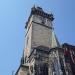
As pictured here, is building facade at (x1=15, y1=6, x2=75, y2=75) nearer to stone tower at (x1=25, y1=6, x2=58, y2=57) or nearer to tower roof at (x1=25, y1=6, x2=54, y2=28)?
stone tower at (x1=25, y1=6, x2=58, y2=57)

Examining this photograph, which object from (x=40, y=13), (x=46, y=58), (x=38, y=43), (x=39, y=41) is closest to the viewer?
(x=46, y=58)

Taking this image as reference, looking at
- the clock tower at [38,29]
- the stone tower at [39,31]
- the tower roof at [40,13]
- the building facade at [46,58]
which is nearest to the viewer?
the building facade at [46,58]

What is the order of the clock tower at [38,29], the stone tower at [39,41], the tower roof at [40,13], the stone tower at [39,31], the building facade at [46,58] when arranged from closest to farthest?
the building facade at [46,58], the stone tower at [39,41], the stone tower at [39,31], the clock tower at [38,29], the tower roof at [40,13]

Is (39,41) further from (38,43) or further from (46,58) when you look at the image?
(46,58)

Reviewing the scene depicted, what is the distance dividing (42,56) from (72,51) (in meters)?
4.54

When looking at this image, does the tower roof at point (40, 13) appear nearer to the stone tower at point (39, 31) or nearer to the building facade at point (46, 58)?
the stone tower at point (39, 31)

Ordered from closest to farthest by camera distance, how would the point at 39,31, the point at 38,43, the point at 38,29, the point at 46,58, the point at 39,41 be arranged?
the point at 46,58, the point at 38,43, the point at 39,41, the point at 39,31, the point at 38,29

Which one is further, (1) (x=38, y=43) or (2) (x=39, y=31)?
(2) (x=39, y=31)

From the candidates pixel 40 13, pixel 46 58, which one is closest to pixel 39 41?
pixel 46 58

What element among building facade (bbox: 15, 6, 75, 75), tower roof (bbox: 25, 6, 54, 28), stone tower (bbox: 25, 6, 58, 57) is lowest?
building facade (bbox: 15, 6, 75, 75)

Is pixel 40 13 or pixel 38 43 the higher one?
pixel 40 13

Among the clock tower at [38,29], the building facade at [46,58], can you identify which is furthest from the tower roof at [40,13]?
the building facade at [46,58]

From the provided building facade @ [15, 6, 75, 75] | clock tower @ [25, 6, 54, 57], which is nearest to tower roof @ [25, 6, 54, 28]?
clock tower @ [25, 6, 54, 57]


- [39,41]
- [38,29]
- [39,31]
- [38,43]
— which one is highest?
[38,29]
